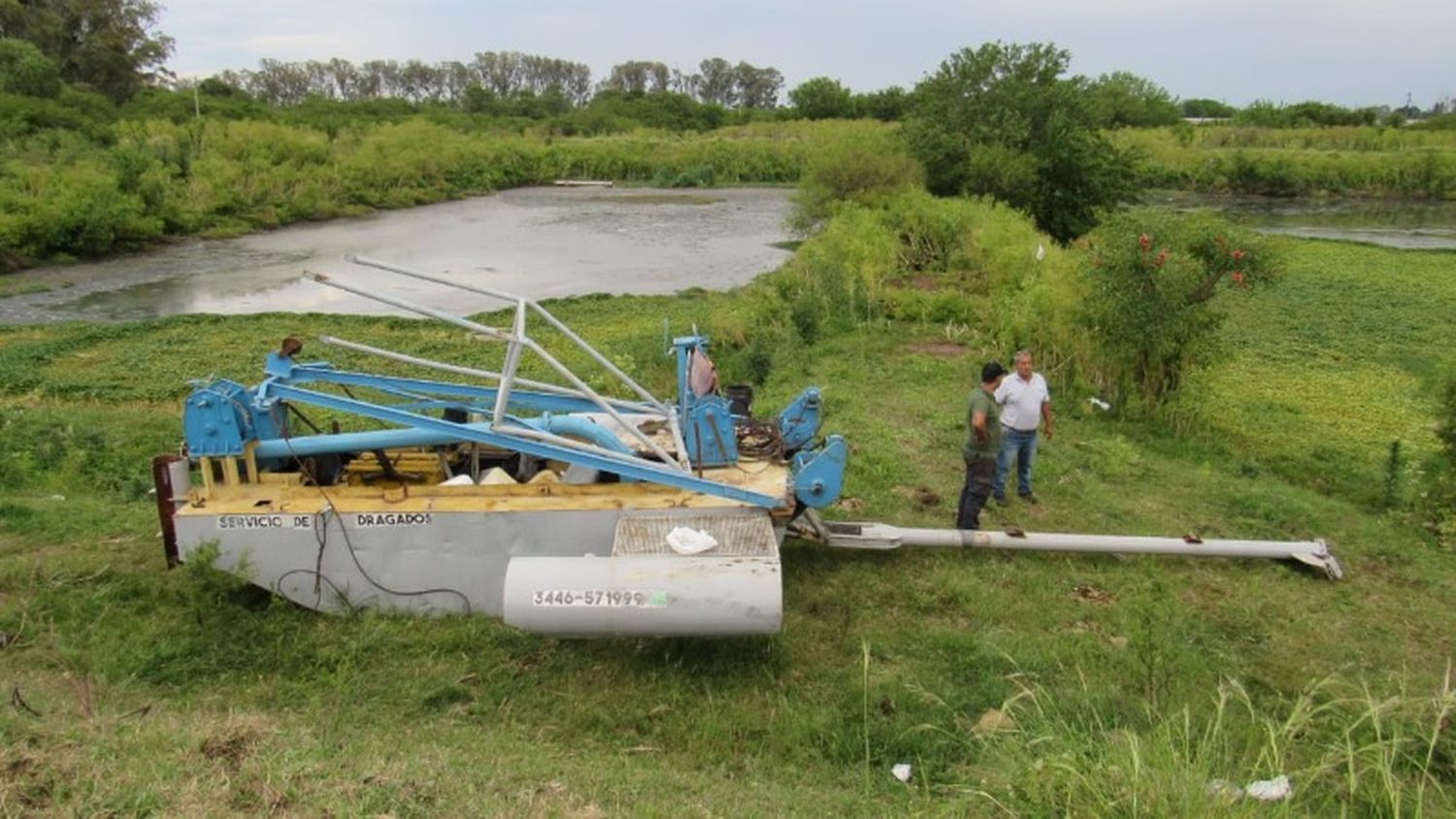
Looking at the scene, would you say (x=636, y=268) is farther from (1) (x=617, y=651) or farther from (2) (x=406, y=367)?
(1) (x=617, y=651)

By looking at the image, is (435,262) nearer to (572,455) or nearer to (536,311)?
(536,311)

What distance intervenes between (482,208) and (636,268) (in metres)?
20.0

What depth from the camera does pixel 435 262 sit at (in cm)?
2927

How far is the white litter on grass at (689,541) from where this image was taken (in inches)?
233

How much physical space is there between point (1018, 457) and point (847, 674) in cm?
379

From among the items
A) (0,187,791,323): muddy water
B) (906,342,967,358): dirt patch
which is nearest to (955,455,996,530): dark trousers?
(906,342,967,358): dirt patch

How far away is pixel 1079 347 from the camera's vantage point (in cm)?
1250

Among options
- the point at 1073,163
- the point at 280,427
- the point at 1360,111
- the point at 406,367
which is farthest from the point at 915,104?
the point at 1360,111

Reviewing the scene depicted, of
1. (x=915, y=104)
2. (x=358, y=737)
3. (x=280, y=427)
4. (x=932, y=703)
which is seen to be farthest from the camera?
(x=915, y=104)

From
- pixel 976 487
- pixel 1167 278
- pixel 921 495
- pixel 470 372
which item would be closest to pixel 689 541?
pixel 470 372

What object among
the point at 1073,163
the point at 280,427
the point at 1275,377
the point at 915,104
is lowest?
the point at 1275,377

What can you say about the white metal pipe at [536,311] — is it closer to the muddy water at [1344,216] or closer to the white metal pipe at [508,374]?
the white metal pipe at [508,374]

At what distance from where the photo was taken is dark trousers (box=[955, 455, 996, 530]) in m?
7.82

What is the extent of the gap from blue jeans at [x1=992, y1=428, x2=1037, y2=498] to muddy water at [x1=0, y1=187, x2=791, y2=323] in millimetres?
15643
